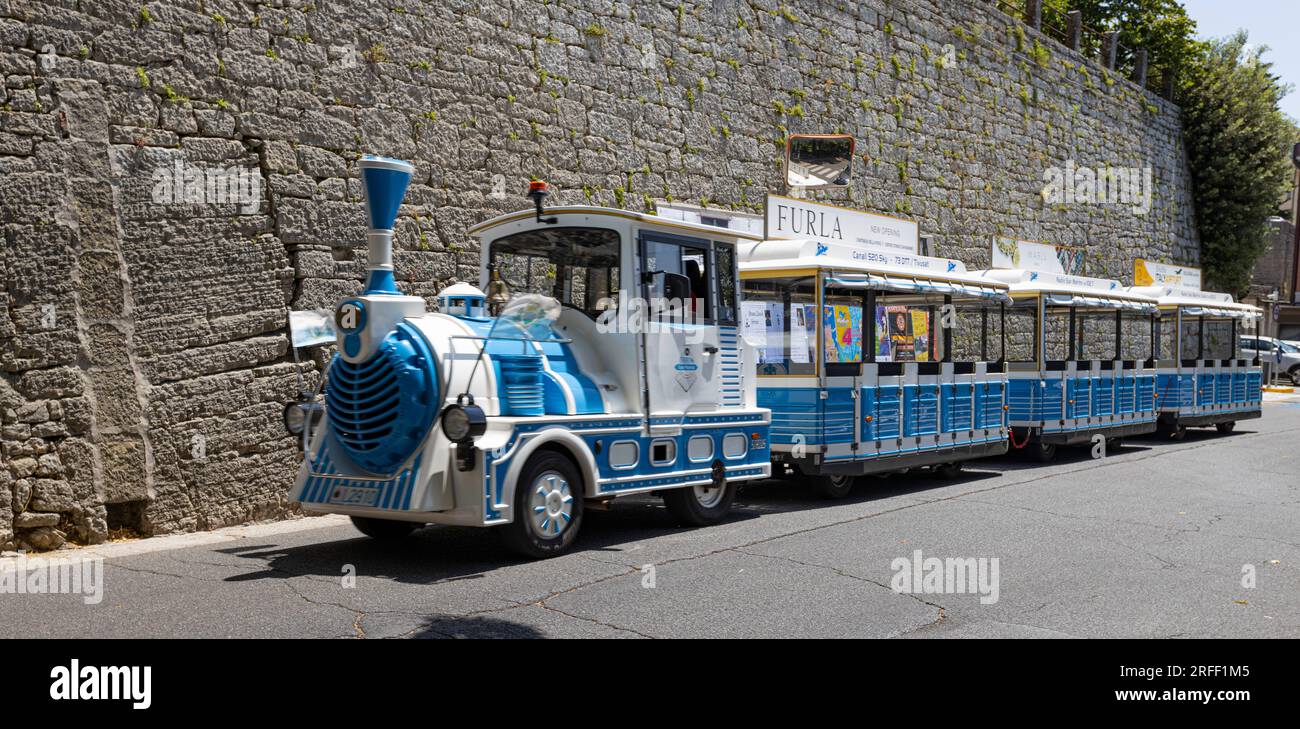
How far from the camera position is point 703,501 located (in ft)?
30.7

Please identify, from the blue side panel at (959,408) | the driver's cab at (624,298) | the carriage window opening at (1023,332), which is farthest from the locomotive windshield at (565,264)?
the carriage window opening at (1023,332)

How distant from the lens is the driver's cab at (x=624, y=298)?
845cm

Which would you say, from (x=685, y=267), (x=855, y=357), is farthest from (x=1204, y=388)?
(x=685, y=267)

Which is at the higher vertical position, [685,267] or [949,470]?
[685,267]

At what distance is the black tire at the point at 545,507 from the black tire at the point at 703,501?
1.35m

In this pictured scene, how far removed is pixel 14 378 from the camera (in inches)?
320

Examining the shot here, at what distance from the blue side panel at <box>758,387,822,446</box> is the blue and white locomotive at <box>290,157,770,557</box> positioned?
4.39 ft

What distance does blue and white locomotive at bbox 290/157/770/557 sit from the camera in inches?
283

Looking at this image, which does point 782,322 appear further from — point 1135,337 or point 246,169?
point 1135,337

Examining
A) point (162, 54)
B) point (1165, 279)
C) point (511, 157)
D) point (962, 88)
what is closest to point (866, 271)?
point (511, 157)

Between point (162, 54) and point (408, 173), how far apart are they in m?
3.18

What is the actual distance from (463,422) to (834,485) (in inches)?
219

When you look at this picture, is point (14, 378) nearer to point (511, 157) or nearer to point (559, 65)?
point (511, 157)

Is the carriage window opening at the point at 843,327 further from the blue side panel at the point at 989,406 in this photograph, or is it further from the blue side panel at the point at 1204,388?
the blue side panel at the point at 1204,388
